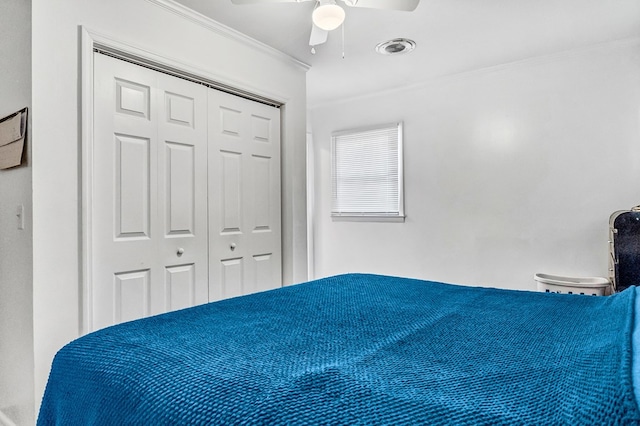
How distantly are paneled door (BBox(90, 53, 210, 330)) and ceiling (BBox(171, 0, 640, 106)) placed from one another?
63cm

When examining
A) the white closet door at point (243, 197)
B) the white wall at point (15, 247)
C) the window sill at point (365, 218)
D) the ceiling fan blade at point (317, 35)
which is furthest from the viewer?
the window sill at point (365, 218)

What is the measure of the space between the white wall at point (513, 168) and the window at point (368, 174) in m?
0.13

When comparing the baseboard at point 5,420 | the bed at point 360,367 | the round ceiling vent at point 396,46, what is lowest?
the baseboard at point 5,420

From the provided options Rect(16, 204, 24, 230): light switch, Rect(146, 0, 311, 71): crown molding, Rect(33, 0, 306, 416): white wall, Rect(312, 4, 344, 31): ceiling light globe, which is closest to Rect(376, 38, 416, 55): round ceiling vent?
Rect(146, 0, 311, 71): crown molding

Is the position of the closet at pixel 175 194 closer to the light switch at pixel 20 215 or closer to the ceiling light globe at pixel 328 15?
the light switch at pixel 20 215

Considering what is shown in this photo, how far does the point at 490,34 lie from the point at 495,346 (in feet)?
8.53

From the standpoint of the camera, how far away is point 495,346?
101cm

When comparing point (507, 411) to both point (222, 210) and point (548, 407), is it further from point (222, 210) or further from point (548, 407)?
point (222, 210)

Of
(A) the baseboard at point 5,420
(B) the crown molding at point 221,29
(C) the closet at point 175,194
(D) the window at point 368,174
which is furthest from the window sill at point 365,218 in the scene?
(A) the baseboard at point 5,420

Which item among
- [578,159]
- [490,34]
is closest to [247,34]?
[490,34]

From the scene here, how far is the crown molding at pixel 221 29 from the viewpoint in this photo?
2407 mm

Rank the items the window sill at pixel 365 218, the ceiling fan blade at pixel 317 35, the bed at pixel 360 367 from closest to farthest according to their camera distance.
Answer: the bed at pixel 360 367
the ceiling fan blade at pixel 317 35
the window sill at pixel 365 218

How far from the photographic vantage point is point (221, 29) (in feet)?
8.90

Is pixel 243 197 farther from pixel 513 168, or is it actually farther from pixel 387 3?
pixel 513 168
